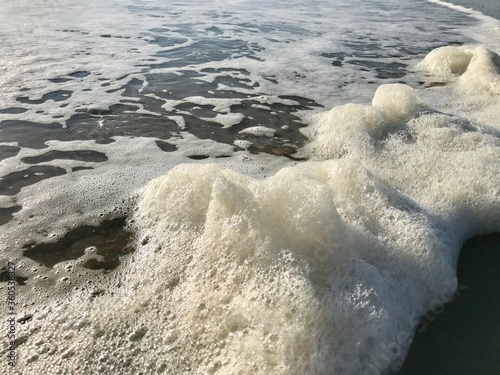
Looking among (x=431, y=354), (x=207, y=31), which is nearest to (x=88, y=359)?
(x=431, y=354)

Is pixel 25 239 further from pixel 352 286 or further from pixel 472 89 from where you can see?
pixel 472 89

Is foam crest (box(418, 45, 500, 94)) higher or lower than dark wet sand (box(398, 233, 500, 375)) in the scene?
higher

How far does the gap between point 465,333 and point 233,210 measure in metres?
1.74

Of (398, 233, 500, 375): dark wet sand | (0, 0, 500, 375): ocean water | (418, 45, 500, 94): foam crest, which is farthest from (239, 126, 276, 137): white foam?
(418, 45, 500, 94): foam crest

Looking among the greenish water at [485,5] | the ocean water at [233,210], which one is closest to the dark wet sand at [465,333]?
the ocean water at [233,210]

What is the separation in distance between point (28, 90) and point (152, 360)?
→ 219 inches

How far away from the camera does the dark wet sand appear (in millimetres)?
2354

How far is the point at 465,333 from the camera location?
8.37ft

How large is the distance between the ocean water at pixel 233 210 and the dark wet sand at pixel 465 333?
0.28 feet

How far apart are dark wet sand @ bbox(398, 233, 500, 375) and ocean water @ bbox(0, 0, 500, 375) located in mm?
85

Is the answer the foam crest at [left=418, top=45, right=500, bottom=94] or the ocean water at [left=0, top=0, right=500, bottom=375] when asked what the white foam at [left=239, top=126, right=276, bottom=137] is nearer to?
the ocean water at [left=0, top=0, right=500, bottom=375]

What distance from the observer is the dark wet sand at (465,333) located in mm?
2354

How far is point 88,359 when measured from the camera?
230cm

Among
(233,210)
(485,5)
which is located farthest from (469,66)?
(485,5)
